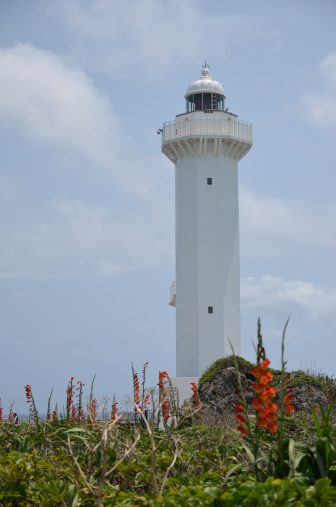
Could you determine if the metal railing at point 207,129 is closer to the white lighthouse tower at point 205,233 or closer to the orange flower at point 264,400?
the white lighthouse tower at point 205,233

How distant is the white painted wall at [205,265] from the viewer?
106ft

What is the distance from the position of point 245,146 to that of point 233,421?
75.2 ft

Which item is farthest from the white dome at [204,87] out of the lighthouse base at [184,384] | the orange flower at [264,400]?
the orange flower at [264,400]

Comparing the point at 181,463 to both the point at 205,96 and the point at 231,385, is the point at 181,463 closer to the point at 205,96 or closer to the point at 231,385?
the point at 231,385

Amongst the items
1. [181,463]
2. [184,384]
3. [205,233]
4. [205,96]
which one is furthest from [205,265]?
[181,463]

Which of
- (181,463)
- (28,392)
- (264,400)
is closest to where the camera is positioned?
(264,400)

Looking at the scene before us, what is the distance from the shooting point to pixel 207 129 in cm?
3403

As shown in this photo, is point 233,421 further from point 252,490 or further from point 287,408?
point 252,490

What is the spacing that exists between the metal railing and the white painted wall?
969mm

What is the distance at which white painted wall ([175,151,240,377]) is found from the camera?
32.2 meters

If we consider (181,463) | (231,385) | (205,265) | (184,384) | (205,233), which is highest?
(205,233)

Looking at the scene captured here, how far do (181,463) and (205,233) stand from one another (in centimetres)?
2511

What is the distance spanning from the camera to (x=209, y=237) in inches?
1296

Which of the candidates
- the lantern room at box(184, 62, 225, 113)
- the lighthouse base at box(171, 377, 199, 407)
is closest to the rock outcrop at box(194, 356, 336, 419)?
the lighthouse base at box(171, 377, 199, 407)
